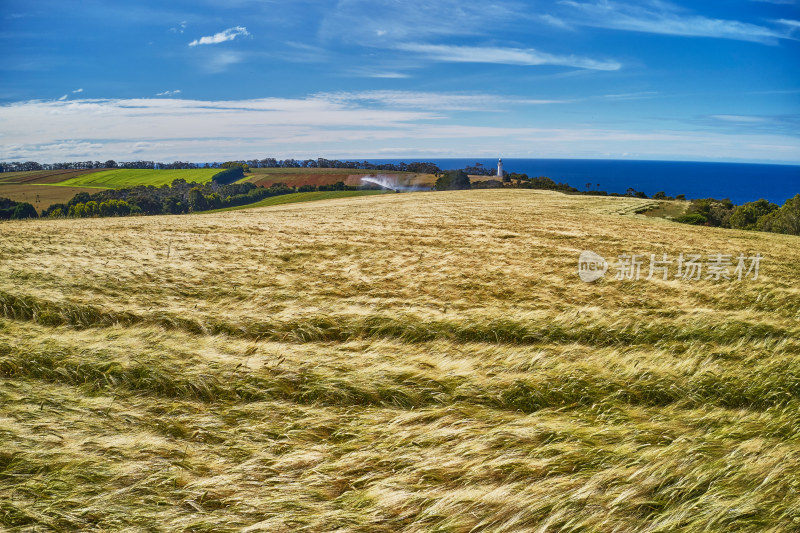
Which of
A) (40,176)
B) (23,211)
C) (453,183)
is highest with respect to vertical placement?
(40,176)

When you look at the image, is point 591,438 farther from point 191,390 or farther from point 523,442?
point 191,390

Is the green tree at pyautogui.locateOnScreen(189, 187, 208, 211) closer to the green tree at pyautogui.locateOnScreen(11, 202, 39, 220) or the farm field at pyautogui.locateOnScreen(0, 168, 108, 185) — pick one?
the green tree at pyautogui.locateOnScreen(11, 202, 39, 220)

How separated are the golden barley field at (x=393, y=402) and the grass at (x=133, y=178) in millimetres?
118578

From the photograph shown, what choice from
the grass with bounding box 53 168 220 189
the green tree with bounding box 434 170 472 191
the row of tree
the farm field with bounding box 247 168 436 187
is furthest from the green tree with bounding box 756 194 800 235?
the grass with bounding box 53 168 220 189

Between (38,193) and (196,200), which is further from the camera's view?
(38,193)

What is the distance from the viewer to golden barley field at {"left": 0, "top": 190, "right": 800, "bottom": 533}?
2857mm

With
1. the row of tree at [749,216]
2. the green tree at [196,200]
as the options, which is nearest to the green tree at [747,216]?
the row of tree at [749,216]

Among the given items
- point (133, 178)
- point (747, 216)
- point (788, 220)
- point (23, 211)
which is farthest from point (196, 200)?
point (788, 220)

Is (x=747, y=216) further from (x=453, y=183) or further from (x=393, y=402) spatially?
(x=393, y=402)

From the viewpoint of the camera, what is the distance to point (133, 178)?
11756cm

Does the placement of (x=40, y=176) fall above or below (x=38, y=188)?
above

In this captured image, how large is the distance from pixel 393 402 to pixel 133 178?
139925 millimetres

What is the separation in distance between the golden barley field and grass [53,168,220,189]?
11858 centimetres

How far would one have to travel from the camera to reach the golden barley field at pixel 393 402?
9.37 feet
